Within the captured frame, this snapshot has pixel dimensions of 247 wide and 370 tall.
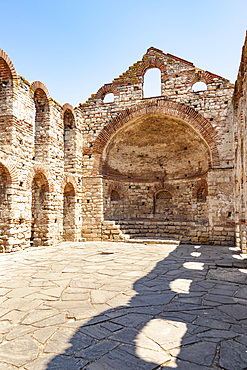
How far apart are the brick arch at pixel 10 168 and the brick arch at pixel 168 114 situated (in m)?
4.45

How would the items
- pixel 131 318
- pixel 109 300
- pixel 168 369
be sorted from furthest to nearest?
pixel 109 300 < pixel 131 318 < pixel 168 369

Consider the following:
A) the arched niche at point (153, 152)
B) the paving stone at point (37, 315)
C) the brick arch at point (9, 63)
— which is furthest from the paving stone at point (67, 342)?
the arched niche at point (153, 152)

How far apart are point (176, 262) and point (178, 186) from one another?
736 centimetres

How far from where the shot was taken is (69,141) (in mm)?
11195

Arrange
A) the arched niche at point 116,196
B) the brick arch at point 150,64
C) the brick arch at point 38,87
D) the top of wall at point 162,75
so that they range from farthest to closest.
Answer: the arched niche at point 116,196, the brick arch at point 150,64, the top of wall at point 162,75, the brick arch at point 38,87

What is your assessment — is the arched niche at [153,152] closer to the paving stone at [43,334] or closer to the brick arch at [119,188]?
the brick arch at [119,188]

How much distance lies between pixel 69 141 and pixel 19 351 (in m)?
9.60

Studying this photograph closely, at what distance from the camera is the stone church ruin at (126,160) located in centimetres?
810

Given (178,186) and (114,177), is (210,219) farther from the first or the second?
(114,177)

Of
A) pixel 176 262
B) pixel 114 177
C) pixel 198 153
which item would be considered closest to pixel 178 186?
pixel 198 153

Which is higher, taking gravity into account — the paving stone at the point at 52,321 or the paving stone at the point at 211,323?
the paving stone at the point at 211,323

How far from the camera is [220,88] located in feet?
34.3

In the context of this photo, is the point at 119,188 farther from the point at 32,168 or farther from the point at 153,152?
the point at 32,168

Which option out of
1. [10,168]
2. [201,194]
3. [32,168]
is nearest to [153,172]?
[201,194]
